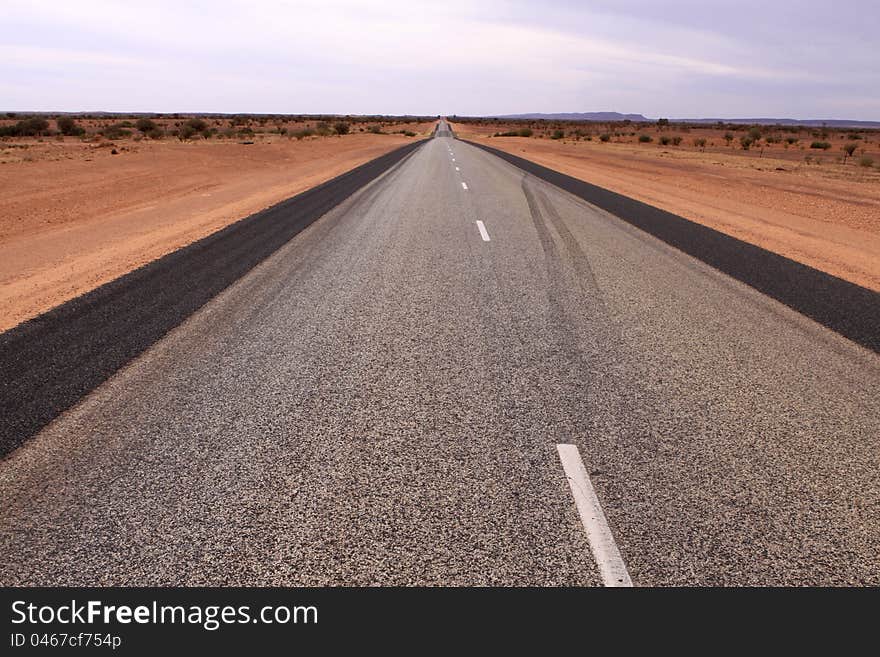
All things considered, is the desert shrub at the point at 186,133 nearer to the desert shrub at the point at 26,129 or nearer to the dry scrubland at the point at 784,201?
the desert shrub at the point at 26,129

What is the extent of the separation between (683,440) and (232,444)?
9.43 feet

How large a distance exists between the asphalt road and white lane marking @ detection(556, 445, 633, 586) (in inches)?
1.7

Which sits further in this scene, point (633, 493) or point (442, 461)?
point (442, 461)

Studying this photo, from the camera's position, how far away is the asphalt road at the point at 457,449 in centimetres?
287

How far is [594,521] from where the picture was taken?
312cm

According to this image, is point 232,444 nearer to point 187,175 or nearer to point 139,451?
point 139,451

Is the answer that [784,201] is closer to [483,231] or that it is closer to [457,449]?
[483,231]

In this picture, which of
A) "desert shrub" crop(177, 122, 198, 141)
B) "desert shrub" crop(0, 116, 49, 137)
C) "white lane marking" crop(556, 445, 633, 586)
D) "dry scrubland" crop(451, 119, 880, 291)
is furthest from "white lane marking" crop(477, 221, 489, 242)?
"desert shrub" crop(0, 116, 49, 137)

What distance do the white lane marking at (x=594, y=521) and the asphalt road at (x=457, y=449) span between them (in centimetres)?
4

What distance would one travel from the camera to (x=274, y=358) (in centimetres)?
534

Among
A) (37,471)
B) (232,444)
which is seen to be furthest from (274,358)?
(37,471)

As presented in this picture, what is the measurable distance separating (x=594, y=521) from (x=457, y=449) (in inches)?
39.6

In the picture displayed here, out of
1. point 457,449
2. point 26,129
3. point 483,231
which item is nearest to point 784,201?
point 483,231

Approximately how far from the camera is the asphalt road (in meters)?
2.87
